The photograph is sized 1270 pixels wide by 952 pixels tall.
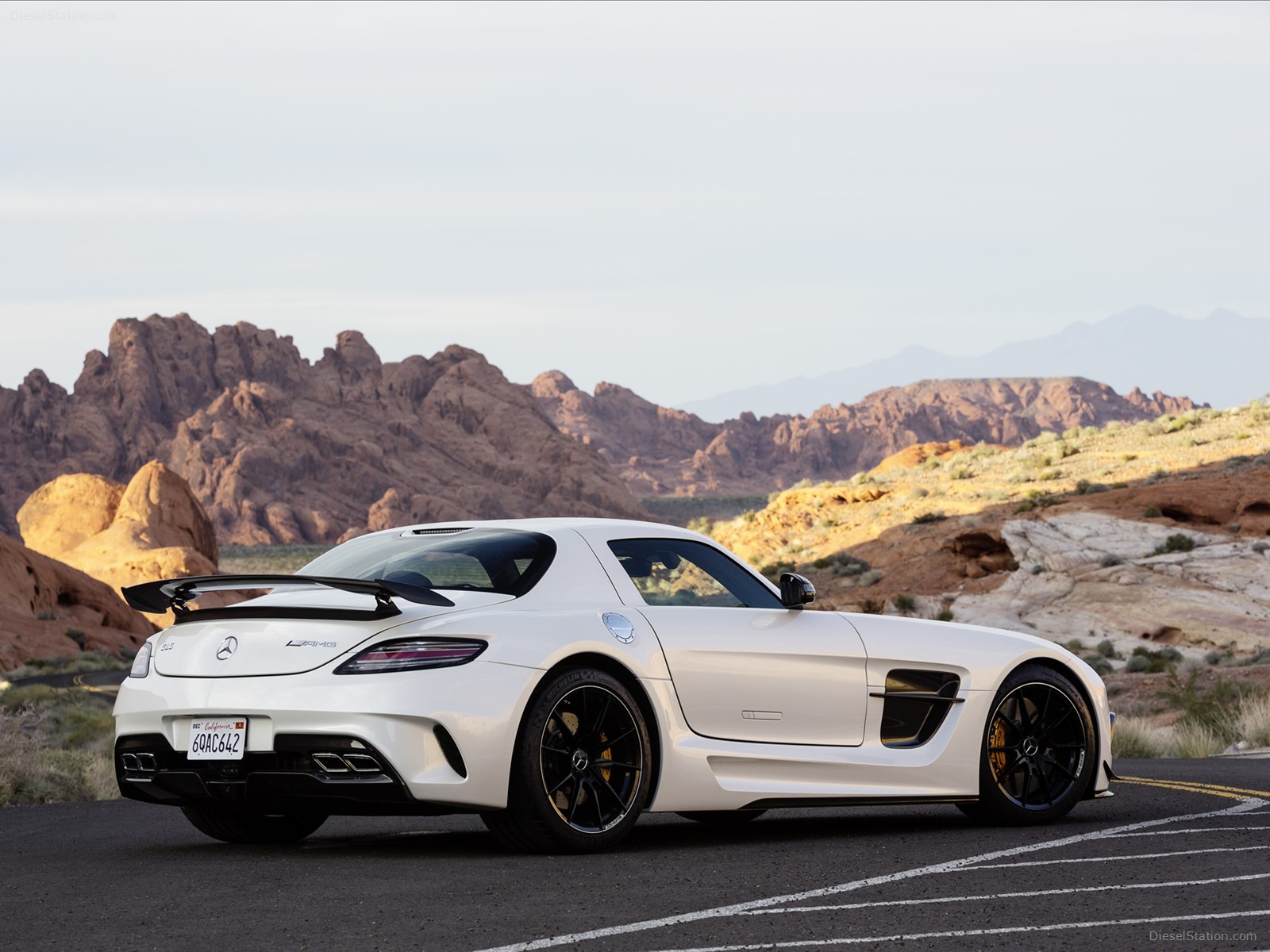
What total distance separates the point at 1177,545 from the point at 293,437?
99132 millimetres

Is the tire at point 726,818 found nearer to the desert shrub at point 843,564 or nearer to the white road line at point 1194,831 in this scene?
the white road line at point 1194,831

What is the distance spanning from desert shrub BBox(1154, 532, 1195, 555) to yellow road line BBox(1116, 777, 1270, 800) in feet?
78.1

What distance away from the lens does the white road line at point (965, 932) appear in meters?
5.22

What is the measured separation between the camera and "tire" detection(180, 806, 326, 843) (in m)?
8.32

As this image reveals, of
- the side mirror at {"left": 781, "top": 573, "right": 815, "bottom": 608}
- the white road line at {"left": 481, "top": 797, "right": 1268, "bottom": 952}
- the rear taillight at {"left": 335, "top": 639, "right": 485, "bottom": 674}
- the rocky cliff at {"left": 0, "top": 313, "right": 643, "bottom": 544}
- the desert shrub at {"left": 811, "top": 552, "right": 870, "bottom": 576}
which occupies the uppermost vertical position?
the rocky cliff at {"left": 0, "top": 313, "right": 643, "bottom": 544}

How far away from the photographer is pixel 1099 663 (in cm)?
2895

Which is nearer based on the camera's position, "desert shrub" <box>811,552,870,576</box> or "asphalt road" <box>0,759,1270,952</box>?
"asphalt road" <box>0,759,1270,952</box>

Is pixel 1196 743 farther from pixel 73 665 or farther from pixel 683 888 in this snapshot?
pixel 73 665

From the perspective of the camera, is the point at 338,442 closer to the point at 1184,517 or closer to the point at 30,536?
the point at 30,536

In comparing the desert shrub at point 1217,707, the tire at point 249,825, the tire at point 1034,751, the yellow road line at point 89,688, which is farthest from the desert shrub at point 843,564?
the tire at point 249,825

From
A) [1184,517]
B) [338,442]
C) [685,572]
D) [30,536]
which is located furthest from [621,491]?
[685,572]

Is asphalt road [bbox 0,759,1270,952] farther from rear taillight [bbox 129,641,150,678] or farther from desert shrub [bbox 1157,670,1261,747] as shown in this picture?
desert shrub [bbox 1157,670,1261,747]

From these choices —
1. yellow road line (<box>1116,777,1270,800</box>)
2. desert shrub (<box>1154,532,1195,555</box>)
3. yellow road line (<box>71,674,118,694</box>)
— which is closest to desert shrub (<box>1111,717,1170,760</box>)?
yellow road line (<box>1116,777,1270,800</box>)

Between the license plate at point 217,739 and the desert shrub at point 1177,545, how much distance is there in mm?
30190
